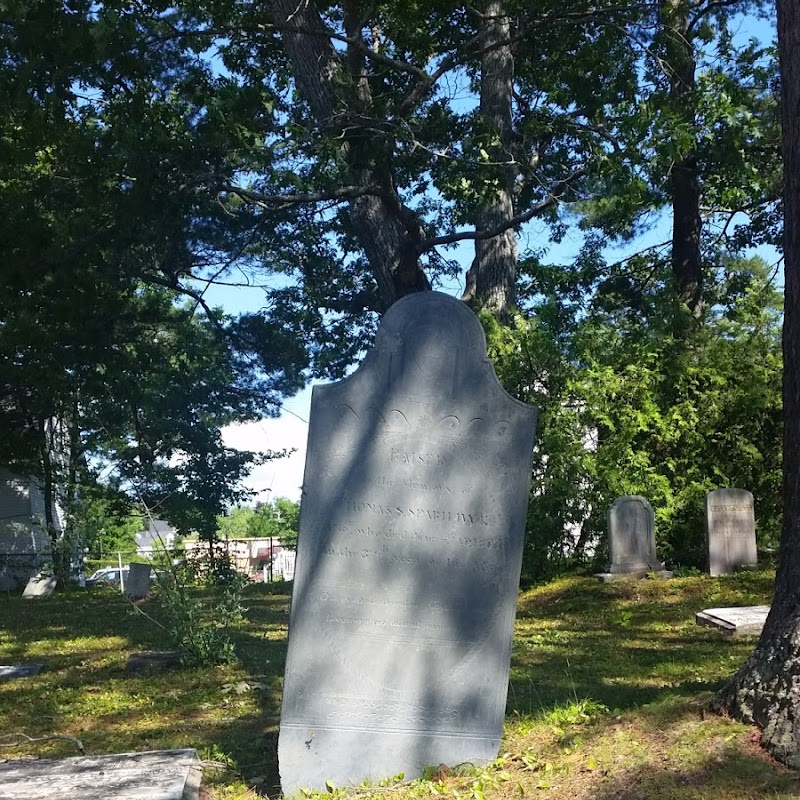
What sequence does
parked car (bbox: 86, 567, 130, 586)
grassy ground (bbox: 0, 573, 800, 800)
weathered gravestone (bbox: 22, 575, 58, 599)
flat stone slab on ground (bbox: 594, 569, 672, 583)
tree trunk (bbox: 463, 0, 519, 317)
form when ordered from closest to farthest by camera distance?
grassy ground (bbox: 0, 573, 800, 800) → parked car (bbox: 86, 567, 130, 586) → flat stone slab on ground (bbox: 594, 569, 672, 583) → tree trunk (bbox: 463, 0, 519, 317) → weathered gravestone (bbox: 22, 575, 58, 599)

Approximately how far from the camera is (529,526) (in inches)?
556

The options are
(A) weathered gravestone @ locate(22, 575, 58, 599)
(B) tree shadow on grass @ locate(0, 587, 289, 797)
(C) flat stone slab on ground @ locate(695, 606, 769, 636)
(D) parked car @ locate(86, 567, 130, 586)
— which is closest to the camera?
(B) tree shadow on grass @ locate(0, 587, 289, 797)

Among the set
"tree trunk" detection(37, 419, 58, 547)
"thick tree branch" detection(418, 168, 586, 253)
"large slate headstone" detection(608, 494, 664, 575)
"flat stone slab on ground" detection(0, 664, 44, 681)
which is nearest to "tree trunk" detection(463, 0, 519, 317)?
"thick tree branch" detection(418, 168, 586, 253)

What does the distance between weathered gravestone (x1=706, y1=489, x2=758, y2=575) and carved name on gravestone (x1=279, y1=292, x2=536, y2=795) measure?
8771mm

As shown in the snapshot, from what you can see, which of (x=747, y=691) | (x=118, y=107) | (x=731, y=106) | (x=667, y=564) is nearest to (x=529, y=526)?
(x=667, y=564)

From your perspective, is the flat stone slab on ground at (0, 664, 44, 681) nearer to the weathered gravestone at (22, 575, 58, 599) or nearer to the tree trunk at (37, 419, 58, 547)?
the weathered gravestone at (22, 575, 58, 599)

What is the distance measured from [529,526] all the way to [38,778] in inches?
392

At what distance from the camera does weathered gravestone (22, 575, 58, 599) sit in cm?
2045

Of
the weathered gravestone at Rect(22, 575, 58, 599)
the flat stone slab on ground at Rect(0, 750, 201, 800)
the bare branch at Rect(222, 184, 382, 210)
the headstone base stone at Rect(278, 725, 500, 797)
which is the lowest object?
the weathered gravestone at Rect(22, 575, 58, 599)

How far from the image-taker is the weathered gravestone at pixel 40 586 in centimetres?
2045

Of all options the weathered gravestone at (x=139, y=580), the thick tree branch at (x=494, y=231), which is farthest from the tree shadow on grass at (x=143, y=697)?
the thick tree branch at (x=494, y=231)

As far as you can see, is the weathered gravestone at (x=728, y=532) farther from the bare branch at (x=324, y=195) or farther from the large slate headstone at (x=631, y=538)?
the bare branch at (x=324, y=195)

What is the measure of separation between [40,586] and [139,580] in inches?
198

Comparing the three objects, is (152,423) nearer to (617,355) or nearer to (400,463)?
(617,355)
